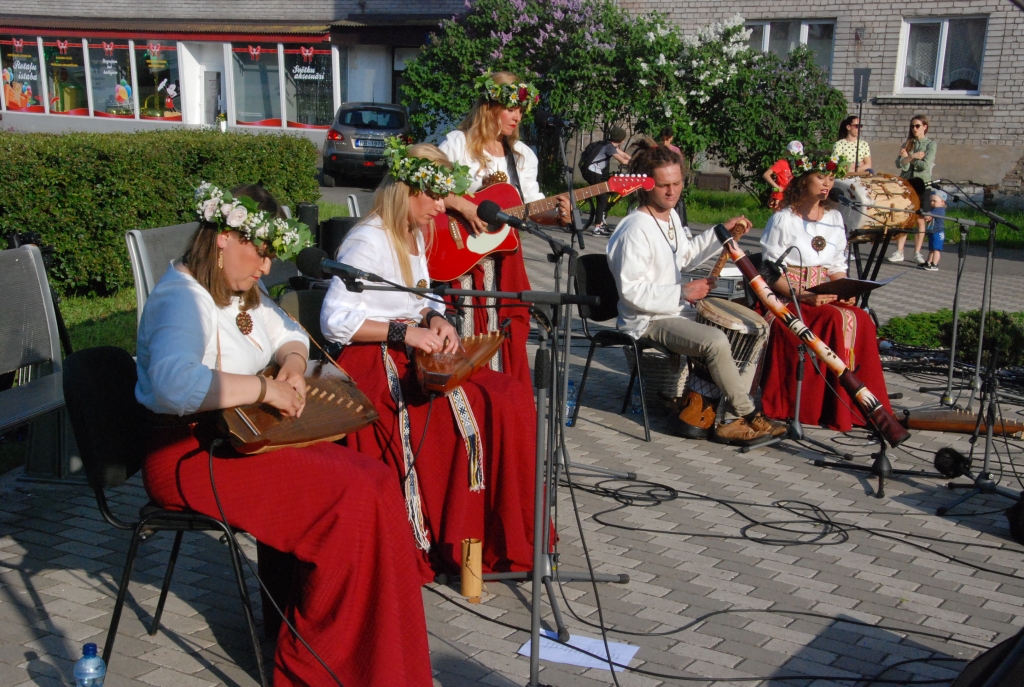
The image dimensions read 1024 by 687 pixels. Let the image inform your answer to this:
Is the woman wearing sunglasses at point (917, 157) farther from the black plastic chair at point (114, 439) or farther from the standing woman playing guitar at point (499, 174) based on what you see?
the black plastic chair at point (114, 439)

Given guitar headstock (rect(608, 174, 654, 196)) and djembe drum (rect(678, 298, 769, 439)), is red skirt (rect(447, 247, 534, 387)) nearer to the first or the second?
guitar headstock (rect(608, 174, 654, 196))

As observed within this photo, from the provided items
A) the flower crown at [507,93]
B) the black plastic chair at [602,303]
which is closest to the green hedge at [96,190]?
the flower crown at [507,93]

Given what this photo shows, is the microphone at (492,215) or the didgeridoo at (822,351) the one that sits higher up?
the microphone at (492,215)

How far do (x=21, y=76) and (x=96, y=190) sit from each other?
27.6 m

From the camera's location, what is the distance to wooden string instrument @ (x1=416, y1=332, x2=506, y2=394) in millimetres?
3934

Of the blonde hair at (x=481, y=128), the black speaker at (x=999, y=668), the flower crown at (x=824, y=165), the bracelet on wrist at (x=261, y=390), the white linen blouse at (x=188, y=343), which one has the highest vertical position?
the blonde hair at (x=481, y=128)

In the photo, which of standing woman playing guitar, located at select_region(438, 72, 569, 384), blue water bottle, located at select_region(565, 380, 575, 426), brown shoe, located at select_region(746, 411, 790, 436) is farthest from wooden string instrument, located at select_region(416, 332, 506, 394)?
brown shoe, located at select_region(746, 411, 790, 436)

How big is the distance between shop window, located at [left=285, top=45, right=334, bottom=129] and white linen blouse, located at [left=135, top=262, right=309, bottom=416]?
85.1 feet

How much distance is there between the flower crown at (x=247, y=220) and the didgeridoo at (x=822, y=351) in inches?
120

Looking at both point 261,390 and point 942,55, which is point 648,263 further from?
point 942,55

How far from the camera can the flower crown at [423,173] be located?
4207mm

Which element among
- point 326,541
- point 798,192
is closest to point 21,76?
point 798,192

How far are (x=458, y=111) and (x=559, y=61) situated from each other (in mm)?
2467

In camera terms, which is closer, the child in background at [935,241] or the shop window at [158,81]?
the child in background at [935,241]
